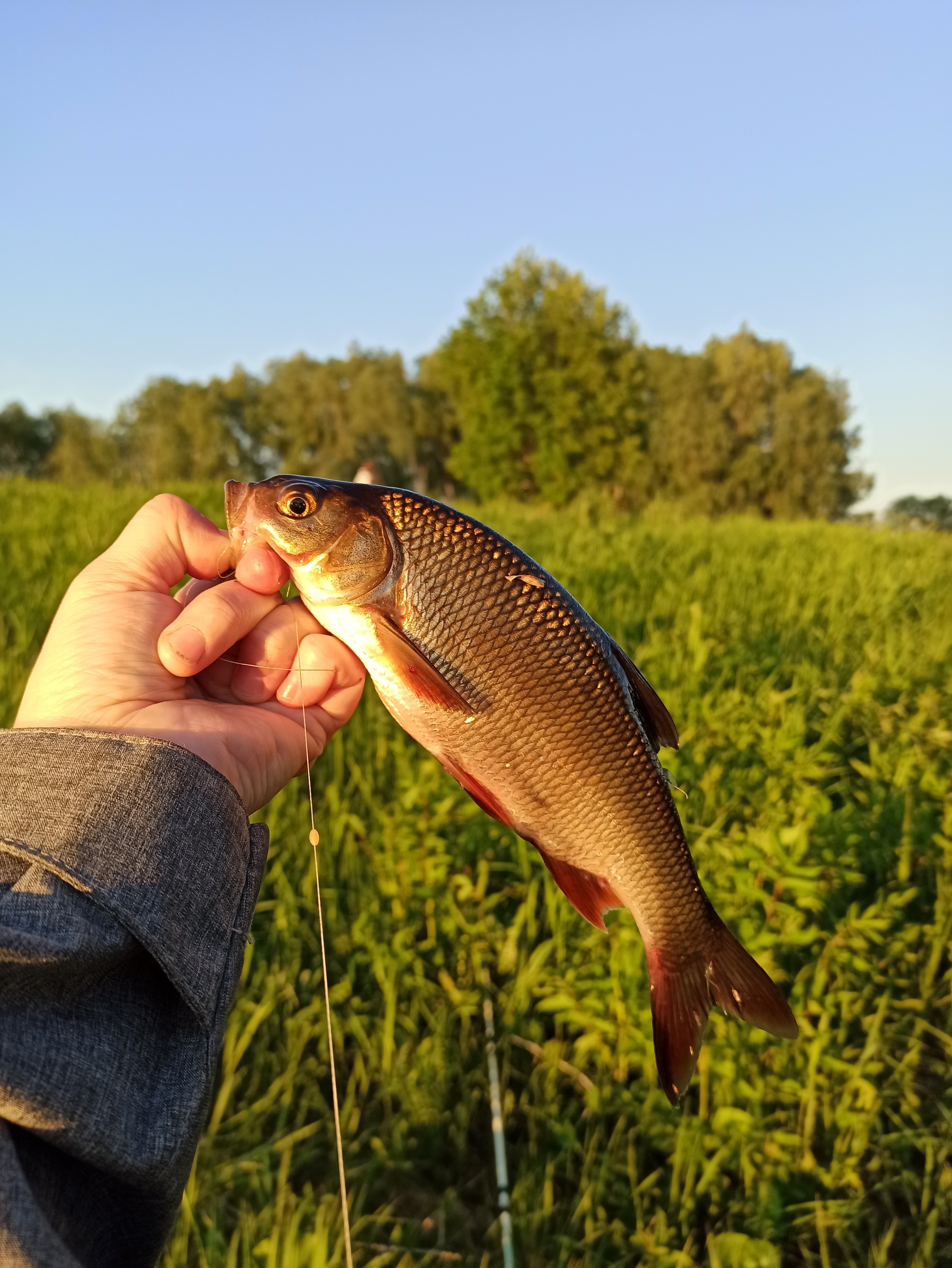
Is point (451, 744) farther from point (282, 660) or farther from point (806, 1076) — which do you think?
point (806, 1076)

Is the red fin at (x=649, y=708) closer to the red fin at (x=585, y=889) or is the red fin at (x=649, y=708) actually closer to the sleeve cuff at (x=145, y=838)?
the red fin at (x=585, y=889)

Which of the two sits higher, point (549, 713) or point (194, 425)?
point (194, 425)

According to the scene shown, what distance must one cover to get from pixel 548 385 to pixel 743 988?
2883 centimetres

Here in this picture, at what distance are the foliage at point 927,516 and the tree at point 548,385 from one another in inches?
367

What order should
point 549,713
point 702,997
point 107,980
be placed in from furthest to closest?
point 702,997
point 549,713
point 107,980

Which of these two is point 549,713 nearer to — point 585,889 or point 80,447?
point 585,889

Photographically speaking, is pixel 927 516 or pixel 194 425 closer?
pixel 927 516

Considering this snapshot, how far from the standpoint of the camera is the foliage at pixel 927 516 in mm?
18047

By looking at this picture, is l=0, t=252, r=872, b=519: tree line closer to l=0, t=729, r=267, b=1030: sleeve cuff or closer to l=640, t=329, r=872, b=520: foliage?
l=640, t=329, r=872, b=520: foliage

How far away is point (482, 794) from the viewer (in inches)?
63.4

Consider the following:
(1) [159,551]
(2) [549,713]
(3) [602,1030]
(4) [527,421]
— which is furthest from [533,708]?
(4) [527,421]

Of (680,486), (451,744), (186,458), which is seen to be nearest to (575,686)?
(451,744)

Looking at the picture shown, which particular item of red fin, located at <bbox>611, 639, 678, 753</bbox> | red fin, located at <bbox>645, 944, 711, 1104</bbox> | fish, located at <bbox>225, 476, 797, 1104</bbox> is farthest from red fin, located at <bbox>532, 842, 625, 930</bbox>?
red fin, located at <bbox>611, 639, 678, 753</bbox>

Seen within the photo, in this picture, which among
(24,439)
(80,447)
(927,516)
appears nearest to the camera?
(927,516)
